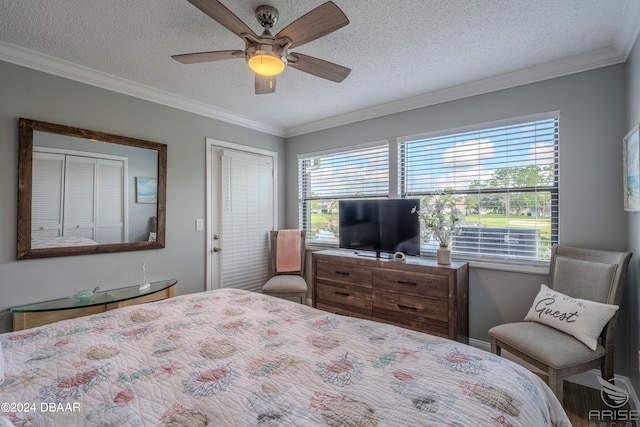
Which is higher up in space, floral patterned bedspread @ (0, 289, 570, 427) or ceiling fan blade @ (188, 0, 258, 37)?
ceiling fan blade @ (188, 0, 258, 37)

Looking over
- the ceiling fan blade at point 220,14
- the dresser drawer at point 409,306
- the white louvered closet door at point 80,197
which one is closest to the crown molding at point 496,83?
the dresser drawer at point 409,306

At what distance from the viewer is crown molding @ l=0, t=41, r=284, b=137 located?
87.4 inches

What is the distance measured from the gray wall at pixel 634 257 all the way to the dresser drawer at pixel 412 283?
1.18 meters

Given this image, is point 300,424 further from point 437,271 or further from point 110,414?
point 437,271

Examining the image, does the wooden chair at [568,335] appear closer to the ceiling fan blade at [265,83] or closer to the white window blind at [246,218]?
the ceiling fan blade at [265,83]

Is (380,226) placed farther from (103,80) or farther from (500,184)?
(103,80)

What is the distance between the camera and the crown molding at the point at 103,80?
87.4 inches

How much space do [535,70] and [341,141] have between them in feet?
6.80

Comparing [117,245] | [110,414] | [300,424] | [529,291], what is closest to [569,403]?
[529,291]

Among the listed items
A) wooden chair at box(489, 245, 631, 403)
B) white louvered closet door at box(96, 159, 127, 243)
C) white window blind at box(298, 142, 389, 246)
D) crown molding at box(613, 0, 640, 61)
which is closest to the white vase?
wooden chair at box(489, 245, 631, 403)

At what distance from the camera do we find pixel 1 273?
7.16 feet

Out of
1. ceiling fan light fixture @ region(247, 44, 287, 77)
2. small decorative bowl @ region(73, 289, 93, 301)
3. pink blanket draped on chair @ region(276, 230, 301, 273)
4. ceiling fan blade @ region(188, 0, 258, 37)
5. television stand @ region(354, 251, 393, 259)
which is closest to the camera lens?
ceiling fan blade @ region(188, 0, 258, 37)

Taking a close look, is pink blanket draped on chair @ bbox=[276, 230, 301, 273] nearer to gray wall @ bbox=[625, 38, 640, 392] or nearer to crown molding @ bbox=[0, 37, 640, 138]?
crown molding @ bbox=[0, 37, 640, 138]

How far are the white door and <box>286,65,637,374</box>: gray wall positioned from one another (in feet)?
8.13
